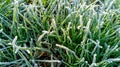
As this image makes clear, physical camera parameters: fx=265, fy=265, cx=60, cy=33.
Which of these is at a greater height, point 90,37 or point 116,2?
point 116,2

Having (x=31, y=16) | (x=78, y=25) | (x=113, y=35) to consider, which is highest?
(x=31, y=16)

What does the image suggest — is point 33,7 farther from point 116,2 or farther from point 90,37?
point 116,2

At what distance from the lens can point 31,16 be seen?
1482mm

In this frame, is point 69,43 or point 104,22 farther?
point 104,22

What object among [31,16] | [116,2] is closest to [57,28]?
[31,16]

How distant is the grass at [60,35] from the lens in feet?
4.59

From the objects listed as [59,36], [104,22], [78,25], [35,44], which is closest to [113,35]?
[104,22]

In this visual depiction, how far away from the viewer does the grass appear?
4.59 ft

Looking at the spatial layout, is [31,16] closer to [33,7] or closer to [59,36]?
[33,7]

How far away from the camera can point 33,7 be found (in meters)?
1.46

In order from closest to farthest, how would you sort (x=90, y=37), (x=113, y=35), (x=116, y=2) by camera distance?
(x=90, y=37) < (x=113, y=35) < (x=116, y=2)

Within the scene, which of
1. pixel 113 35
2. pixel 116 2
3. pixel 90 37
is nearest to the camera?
pixel 90 37

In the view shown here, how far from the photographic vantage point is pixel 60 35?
4.89ft

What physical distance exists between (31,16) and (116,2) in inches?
22.5
